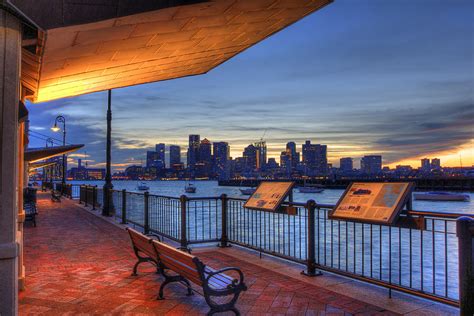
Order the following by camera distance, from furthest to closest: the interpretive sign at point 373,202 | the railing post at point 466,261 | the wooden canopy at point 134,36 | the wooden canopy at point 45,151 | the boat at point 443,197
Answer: the boat at point 443,197 < the wooden canopy at point 45,151 < the interpretive sign at point 373,202 < the railing post at point 466,261 < the wooden canopy at point 134,36

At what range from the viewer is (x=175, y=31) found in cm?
489

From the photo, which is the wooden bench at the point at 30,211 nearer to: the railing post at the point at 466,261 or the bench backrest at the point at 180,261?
the bench backrest at the point at 180,261

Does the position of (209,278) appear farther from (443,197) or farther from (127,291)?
(443,197)

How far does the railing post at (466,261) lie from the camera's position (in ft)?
13.0

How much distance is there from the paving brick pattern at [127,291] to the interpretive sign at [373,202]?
45.7 inches

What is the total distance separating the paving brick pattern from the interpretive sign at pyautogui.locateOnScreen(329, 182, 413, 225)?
116 centimetres

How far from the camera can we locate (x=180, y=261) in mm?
4965

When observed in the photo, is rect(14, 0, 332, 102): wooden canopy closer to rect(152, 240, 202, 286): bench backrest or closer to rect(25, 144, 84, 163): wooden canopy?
rect(152, 240, 202, 286): bench backrest

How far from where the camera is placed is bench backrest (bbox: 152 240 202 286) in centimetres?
460

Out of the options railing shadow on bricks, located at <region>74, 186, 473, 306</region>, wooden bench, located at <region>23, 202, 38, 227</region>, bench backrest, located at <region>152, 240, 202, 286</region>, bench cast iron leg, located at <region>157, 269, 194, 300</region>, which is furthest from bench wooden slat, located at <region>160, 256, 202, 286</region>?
wooden bench, located at <region>23, 202, 38, 227</region>

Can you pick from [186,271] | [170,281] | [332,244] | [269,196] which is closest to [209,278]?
[186,271]

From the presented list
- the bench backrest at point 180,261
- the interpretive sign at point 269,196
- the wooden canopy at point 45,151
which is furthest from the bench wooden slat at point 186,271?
the wooden canopy at point 45,151

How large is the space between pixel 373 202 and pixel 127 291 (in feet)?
12.7

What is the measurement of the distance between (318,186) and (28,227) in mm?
129443
